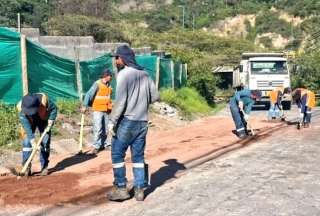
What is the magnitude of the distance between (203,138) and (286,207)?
8.10 metres

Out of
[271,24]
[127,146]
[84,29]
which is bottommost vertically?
[127,146]

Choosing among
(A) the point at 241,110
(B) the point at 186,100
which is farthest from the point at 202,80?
(A) the point at 241,110

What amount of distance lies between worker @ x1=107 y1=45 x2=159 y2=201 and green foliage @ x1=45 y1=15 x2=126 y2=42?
36.2 m

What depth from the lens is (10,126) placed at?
12094 mm

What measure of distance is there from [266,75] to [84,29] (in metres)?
18.2

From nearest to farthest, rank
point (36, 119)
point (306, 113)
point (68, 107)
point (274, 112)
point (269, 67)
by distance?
1. point (36, 119)
2. point (68, 107)
3. point (306, 113)
4. point (274, 112)
5. point (269, 67)

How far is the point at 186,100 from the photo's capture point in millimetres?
25562

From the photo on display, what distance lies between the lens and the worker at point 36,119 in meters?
8.95

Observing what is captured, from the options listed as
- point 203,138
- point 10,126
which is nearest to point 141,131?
point 10,126

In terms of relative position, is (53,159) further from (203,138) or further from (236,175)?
(203,138)

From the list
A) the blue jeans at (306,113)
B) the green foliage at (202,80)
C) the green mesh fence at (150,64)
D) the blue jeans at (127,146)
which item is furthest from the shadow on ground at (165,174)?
the green foliage at (202,80)

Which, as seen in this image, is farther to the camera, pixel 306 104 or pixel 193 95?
pixel 193 95

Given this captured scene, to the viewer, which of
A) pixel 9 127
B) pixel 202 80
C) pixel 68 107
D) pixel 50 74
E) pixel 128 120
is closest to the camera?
pixel 128 120

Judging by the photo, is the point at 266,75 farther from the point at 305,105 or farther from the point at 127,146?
the point at 127,146
